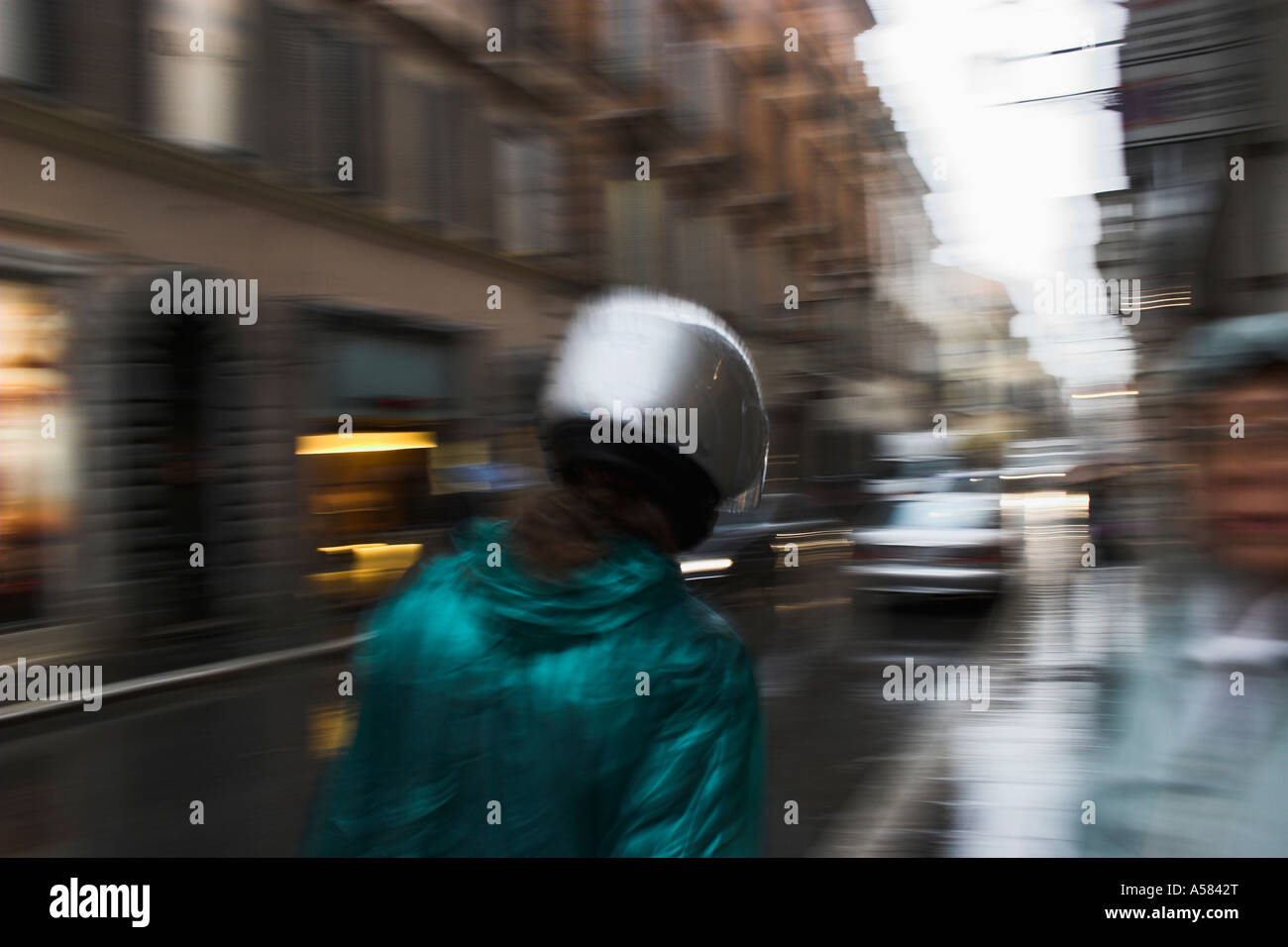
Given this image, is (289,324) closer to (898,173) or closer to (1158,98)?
(1158,98)

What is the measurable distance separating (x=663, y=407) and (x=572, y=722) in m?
0.31

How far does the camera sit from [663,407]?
1.02m

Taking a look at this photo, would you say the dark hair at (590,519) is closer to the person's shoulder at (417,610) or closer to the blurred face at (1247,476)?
the person's shoulder at (417,610)

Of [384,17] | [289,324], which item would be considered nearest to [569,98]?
[384,17]

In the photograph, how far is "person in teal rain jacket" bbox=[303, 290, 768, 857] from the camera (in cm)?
92

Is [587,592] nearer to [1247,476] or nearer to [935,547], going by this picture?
[1247,476]

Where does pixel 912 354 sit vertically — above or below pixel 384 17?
below

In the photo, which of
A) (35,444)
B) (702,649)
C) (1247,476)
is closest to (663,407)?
(702,649)

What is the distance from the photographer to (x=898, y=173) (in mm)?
20953

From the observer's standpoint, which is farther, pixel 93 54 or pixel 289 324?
pixel 289 324

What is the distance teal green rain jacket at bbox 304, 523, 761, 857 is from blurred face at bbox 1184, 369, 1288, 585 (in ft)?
2.04

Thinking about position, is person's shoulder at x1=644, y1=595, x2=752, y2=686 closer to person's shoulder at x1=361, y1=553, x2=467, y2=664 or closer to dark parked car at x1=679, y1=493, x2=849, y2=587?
person's shoulder at x1=361, y1=553, x2=467, y2=664

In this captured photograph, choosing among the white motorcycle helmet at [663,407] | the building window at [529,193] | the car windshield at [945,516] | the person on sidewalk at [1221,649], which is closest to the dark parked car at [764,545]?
the car windshield at [945,516]
